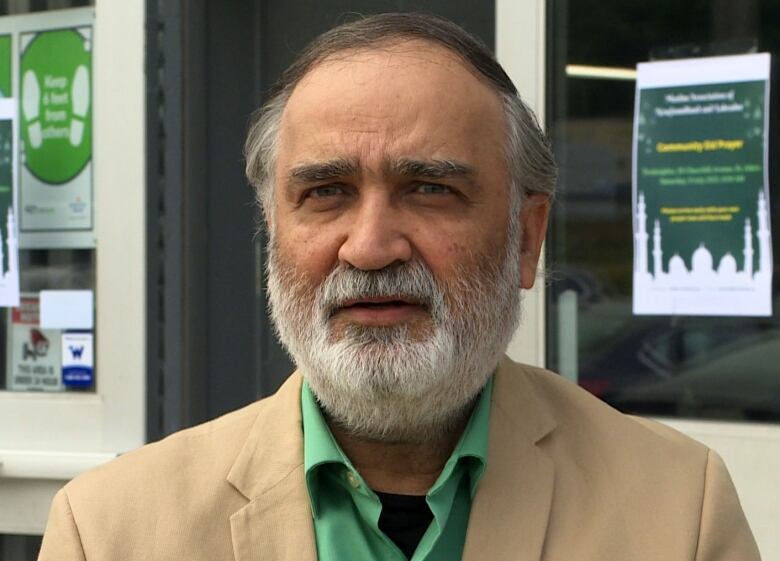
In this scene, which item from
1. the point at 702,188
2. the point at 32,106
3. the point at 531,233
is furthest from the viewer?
the point at 32,106

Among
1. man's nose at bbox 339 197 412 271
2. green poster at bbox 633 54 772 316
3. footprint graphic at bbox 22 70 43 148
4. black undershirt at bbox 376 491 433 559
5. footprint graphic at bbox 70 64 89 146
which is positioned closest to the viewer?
man's nose at bbox 339 197 412 271

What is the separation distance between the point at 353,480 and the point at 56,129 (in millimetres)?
3110

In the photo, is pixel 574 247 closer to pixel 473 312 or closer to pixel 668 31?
pixel 668 31

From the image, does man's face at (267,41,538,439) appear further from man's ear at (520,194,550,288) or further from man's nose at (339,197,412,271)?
man's ear at (520,194,550,288)

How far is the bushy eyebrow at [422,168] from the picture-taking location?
6.21ft

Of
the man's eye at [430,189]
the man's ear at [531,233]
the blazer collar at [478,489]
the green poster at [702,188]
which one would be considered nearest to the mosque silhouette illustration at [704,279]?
the green poster at [702,188]

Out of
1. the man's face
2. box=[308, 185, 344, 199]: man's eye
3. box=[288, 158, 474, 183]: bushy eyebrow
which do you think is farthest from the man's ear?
box=[308, 185, 344, 199]: man's eye

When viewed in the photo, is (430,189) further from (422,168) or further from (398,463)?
(398,463)

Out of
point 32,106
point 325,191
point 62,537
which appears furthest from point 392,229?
point 32,106

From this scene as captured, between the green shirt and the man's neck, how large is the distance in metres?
0.04

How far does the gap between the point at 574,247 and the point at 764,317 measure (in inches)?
24.9

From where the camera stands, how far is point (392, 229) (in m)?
1.88

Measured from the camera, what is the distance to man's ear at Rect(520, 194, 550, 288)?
7.13ft

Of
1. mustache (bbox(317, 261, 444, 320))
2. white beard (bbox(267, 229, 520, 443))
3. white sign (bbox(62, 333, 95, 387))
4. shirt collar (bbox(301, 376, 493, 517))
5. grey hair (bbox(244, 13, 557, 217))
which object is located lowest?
white sign (bbox(62, 333, 95, 387))
